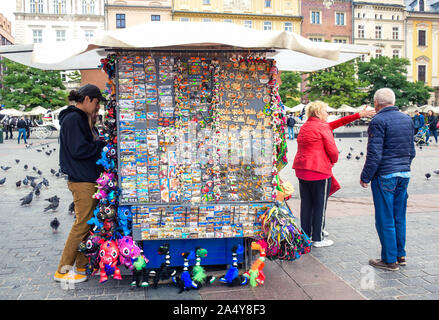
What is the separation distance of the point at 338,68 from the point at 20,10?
3696cm

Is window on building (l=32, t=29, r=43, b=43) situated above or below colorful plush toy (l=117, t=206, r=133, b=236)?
above

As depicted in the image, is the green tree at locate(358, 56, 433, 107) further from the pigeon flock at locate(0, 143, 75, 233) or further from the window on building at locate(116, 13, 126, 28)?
the pigeon flock at locate(0, 143, 75, 233)

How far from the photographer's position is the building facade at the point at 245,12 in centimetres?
4781

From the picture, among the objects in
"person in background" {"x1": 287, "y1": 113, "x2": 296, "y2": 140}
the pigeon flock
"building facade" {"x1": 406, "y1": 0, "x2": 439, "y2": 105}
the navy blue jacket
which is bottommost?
the pigeon flock

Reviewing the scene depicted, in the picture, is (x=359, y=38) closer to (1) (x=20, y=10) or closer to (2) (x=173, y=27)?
(1) (x=20, y=10)

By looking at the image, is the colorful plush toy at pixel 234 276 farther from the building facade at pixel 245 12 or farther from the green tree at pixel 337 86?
the building facade at pixel 245 12

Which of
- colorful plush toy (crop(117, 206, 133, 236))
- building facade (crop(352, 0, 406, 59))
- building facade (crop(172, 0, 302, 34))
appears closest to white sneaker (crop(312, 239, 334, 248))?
colorful plush toy (crop(117, 206, 133, 236))

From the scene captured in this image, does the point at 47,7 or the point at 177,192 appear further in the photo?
the point at 47,7

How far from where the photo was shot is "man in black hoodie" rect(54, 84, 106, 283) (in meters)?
4.09

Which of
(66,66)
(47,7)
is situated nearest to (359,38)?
(47,7)

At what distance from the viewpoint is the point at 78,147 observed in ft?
13.3

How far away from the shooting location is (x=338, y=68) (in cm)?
4197

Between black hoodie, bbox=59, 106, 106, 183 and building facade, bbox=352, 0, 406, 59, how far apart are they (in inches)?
2126
